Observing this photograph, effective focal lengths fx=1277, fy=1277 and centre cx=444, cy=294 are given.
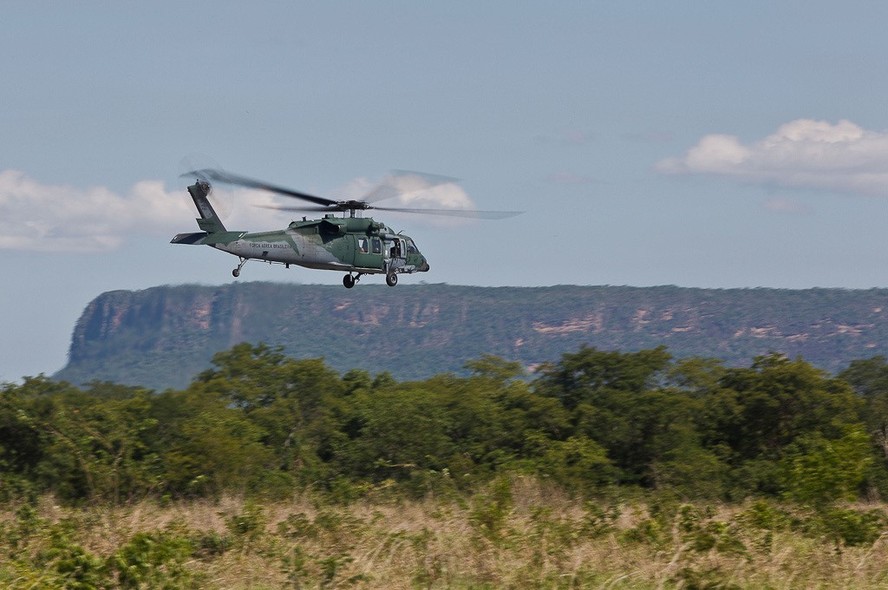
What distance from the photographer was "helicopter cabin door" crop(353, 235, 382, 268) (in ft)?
103

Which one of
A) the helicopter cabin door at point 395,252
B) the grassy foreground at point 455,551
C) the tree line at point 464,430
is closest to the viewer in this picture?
the grassy foreground at point 455,551

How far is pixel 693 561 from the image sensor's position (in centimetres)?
1516

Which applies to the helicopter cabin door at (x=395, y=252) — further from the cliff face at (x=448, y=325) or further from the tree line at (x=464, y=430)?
the tree line at (x=464, y=430)

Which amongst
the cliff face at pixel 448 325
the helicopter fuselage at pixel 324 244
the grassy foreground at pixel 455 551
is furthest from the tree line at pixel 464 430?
the grassy foreground at pixel 455 551

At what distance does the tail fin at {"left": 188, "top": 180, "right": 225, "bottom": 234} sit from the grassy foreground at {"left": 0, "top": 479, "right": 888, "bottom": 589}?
31.8 feet

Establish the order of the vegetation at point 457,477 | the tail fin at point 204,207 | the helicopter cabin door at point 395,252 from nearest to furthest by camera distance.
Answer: the vegetation at point 457,477
the tail fin at point 204,207
the helicopter cabin door at point 395,252

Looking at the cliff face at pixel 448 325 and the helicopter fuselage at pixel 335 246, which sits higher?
the helicopter fuselage at pixel 335 246

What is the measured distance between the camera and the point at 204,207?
2802 centimetres

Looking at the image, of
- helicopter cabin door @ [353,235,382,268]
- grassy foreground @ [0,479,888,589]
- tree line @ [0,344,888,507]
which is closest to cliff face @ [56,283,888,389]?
tree line @ [0,344,888,507]

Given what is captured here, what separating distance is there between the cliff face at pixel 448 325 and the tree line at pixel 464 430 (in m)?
2.10

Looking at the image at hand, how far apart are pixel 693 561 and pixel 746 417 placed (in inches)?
850

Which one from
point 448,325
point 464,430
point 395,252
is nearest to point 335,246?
point 395,252

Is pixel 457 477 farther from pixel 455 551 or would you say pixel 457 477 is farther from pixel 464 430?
pixel 455 551

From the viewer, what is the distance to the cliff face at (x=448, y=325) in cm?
3250
